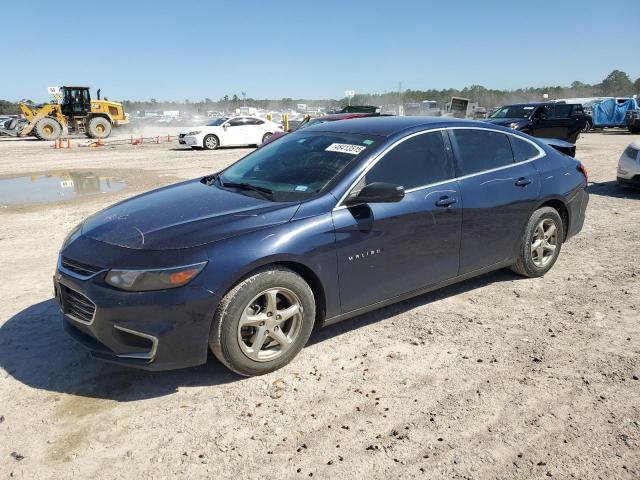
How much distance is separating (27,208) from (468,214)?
8227 millimetres

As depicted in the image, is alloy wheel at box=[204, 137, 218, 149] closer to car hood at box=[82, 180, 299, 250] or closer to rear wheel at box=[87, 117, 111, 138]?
rear wheel at box=[87, 117, 111, 138]

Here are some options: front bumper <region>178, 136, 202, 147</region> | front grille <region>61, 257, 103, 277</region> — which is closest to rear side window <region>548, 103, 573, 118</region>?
front bumper <region>178, 136, 202, 147</region>

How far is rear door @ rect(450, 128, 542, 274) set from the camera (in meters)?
4.31

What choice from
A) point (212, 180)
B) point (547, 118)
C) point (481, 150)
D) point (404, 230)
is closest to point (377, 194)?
point (404, 230)

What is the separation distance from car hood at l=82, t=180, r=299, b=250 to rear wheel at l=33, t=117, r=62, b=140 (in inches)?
1160

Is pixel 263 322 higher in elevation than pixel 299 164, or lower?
lower

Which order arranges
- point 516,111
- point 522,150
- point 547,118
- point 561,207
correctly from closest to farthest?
point 522,150, point 561,207, point 547,118, point 516,111

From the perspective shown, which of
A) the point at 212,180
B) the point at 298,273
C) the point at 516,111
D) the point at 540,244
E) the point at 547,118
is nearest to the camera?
the point at 298,273

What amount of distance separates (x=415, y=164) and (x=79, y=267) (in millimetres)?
2526

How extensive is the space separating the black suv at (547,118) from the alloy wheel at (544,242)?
13857 millimetres

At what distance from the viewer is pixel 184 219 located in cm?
342

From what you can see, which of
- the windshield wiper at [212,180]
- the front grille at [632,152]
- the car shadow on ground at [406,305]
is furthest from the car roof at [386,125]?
the front grille at [632,152]

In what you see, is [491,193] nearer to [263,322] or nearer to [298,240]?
[298,240]

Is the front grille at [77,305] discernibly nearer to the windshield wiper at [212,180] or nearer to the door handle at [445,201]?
the windshield wiper at [212,180]
